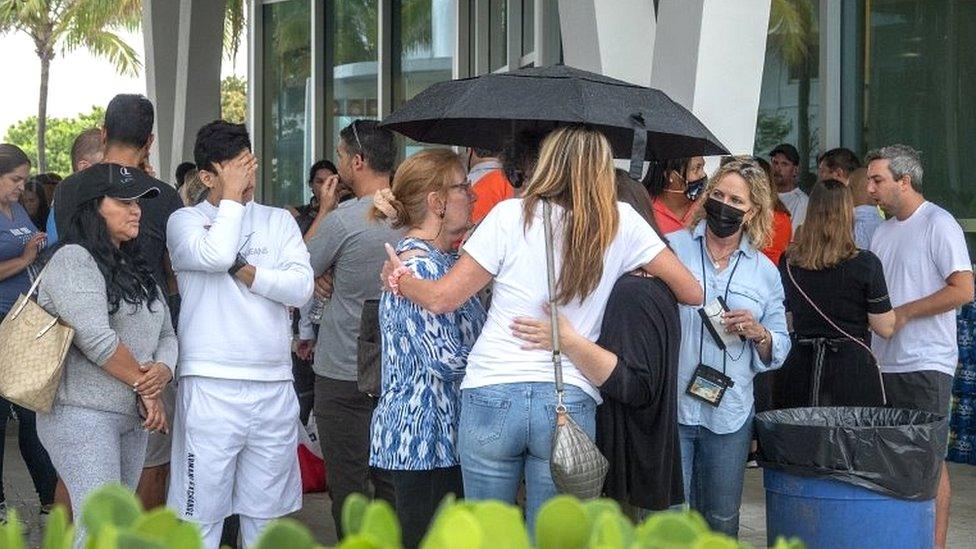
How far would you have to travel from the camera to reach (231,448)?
4.88 meters

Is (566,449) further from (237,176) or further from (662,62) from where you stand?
(662,62)

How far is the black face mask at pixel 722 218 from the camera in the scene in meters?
4.93

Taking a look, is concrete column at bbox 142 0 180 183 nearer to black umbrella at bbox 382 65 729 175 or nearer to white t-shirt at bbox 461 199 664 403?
black umbrella at bbox 382 65 729 175

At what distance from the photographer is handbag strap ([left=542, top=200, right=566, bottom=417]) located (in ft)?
12.7

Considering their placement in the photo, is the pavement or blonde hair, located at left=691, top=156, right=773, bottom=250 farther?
the pavement

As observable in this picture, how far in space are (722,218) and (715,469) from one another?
0.90 meters

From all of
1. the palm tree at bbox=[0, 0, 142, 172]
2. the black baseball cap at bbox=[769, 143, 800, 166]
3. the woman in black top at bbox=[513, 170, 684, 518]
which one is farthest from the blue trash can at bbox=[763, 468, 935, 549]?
the palm tree at bbox=[0, 0, 142, 172]

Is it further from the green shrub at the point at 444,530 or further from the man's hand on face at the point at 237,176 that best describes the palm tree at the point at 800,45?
the green shrub at the point at 444,530

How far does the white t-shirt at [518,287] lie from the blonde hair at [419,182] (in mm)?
581

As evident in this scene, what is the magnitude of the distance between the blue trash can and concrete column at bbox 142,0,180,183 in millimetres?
12047

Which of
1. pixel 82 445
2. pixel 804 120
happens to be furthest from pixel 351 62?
pixel 82 445

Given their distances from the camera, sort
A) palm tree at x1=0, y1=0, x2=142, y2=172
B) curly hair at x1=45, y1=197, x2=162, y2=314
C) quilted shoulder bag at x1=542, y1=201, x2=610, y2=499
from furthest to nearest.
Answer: palm tree at x1=0, y1=0, x2=142, y2=172 → curly hair at x1=45, y1=197, x2=162, y2=314 → quilted shoulder bag at x1=542, y1=201, x2=610, y2=499

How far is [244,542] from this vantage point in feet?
17.3

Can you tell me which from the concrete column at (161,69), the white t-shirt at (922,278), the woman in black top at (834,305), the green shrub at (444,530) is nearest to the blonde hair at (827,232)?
the woman in black top at (834,305)
